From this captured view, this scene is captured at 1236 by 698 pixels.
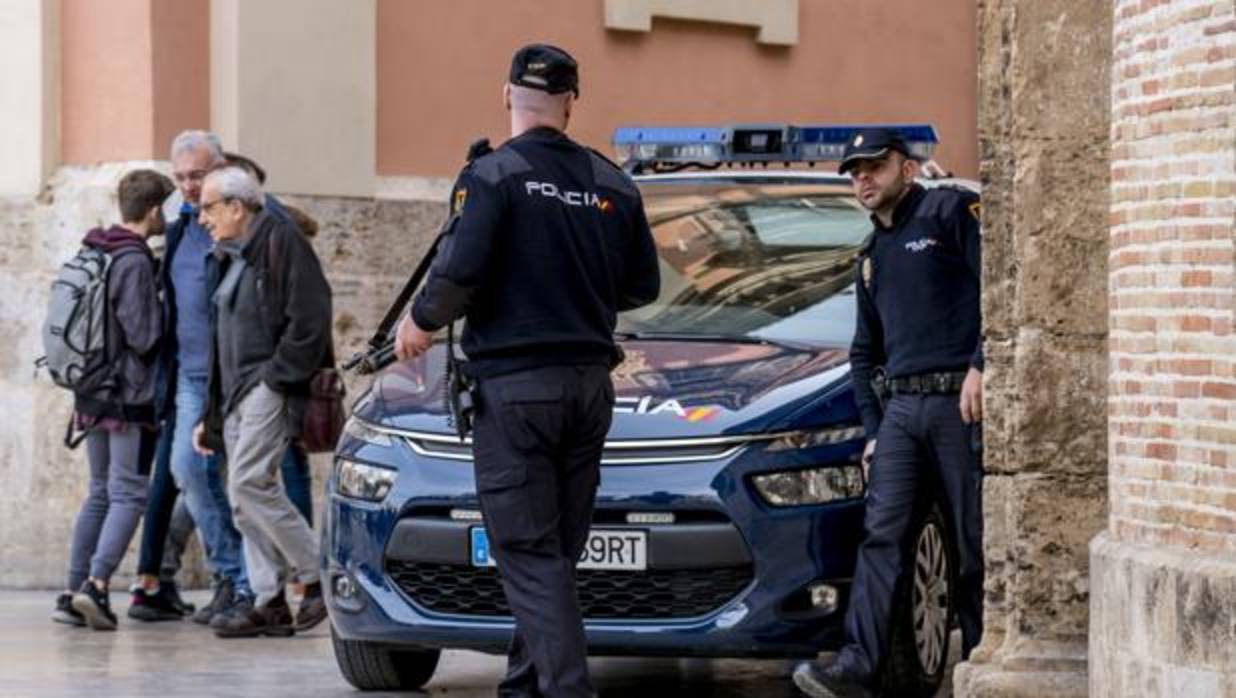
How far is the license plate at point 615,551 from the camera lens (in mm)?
10250

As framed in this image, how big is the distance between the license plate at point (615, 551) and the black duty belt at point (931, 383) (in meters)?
1.02

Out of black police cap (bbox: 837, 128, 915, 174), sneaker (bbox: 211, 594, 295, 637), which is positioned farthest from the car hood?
sneaker (bbox: 211, 594, 295, 637)

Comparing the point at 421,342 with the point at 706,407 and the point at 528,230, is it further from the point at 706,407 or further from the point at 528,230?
the point at 706,407

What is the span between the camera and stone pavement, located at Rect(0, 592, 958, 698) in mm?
11328

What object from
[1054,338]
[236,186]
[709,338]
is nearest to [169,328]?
[236,186]

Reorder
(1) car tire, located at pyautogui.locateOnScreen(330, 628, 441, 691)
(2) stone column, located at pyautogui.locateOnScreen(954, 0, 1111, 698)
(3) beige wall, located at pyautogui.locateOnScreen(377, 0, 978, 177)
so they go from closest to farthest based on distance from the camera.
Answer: (2) stone column, located at pyautogui.locateOnScreen(954, 0, 1111, 698)
(1) car tire, located at pyautogui.locateOnScreen(330, 628, 441, 691)
(3) beige wall, located at pyautogui.locateOnScreen(377, 0, 978, 177)

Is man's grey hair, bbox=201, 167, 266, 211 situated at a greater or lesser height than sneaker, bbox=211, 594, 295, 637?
greater

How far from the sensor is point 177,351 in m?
13.8

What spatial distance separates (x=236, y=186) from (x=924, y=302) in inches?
144

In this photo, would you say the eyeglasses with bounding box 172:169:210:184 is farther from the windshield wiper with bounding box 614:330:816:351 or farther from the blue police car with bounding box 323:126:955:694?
the windshield wiper with bounding box 614:330:816:351

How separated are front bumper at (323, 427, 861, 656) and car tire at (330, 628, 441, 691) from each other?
0.65 m

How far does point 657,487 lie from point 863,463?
77cm

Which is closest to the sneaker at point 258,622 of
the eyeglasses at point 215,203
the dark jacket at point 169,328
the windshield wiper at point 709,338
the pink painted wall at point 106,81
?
the dark jacket at point 169,328

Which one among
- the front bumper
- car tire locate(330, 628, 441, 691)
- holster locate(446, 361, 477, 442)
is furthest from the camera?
car tire locate(330, 628, 441, 691)
